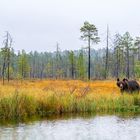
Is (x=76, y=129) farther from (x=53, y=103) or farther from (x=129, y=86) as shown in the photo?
(x=129, y=86)

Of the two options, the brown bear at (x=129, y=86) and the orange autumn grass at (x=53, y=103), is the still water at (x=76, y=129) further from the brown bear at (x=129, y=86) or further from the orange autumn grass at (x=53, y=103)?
the brown bear at (x=129, y=86)

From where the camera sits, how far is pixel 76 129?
2036cm

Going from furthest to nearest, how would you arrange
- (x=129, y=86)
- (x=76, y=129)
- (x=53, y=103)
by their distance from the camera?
(x=129, y=86), (x=53, y=103), (x=76, y=129)

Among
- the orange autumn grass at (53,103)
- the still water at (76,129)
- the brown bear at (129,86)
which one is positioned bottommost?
the still water at (76,129)

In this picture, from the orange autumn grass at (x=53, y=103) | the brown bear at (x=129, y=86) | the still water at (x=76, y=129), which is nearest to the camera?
the still water at (x=76, y=129)

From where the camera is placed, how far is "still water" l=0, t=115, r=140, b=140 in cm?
1809

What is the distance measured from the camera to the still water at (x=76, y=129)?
1809 centimetres

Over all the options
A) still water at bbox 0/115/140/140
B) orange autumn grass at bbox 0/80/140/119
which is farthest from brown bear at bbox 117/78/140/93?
still water at bbox 0/115/140/140

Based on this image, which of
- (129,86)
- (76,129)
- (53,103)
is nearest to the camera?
(76,129)

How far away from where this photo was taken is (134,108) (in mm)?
29641

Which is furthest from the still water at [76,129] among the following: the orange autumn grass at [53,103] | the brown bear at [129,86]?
the brown bear at [129,86]

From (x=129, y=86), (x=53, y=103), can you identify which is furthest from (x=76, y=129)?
(x=129, y=86)

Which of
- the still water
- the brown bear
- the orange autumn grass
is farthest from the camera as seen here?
the brown bear

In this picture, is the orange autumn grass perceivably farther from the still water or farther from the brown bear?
the brown bear
